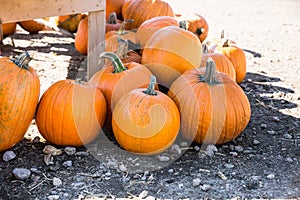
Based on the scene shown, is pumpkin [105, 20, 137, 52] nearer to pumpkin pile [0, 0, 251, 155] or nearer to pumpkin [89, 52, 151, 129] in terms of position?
pumpkin pile [0, 0, 251, 155]

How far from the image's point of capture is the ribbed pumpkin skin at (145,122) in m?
2.86

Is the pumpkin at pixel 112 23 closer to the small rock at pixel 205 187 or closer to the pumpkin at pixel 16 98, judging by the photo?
the pumpkin at pixel 16 98

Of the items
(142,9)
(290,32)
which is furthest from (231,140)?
(290,32)

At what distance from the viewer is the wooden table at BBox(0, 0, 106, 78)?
3.27 m

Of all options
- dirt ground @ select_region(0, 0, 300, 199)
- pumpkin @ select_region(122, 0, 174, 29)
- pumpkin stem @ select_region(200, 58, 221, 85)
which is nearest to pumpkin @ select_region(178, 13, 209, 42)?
pumpkin @ select_region(122, 0, 174, 29)

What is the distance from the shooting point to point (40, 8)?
347 cm

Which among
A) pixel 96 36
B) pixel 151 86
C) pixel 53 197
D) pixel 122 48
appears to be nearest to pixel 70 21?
pixel 96 36

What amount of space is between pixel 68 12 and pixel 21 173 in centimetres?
158

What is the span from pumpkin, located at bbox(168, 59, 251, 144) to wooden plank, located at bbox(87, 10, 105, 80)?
1129 mm

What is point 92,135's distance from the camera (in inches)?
121

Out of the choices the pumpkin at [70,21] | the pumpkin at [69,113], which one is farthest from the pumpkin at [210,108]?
the pumpkin at [70,21]

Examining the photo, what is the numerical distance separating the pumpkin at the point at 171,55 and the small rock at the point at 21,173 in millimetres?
1240

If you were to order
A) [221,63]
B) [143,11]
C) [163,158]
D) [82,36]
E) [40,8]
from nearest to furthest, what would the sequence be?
1. [163,158]
2. [40,8]
3. [221,63]
4. [143,11]
5. [82,36]

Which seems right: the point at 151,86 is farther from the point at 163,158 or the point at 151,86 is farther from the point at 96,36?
the point at 96,36
